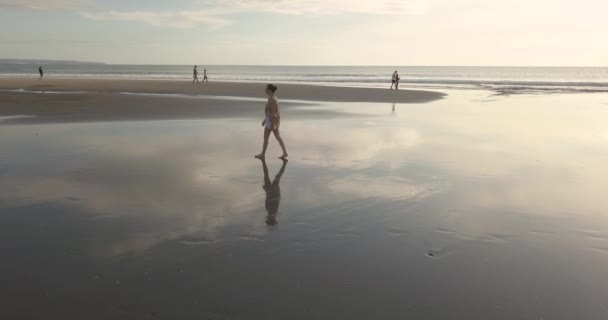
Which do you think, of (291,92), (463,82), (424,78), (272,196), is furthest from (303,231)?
(424,78)

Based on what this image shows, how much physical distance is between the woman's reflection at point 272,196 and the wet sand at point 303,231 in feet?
0.12

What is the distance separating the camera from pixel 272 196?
7016 mm

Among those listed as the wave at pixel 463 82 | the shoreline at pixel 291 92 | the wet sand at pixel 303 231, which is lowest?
the wet sand at pixel 303 231

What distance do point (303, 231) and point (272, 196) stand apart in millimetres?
1649

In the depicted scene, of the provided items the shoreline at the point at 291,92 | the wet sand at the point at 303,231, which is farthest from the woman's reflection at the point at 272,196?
the shoreline at the point at 291,92

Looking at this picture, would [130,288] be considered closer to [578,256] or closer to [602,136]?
[578,256]

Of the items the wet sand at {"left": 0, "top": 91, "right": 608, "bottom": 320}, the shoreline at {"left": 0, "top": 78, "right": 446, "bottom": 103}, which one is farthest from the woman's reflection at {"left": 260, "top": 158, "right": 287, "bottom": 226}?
the shoreline at {"left": 0, "top": 78, "right": 446, "bottom": 103}

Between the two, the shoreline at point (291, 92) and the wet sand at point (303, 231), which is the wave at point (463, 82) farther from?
the wet sand at point (303, 231)

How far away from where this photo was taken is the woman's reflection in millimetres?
5953

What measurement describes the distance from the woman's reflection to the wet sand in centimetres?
4

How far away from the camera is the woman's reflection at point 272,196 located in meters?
5.95

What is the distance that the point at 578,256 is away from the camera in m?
4.85

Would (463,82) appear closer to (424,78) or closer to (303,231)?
(424,78)

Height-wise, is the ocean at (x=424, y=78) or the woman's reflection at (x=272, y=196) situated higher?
the ocean at (x=424, y=78)
